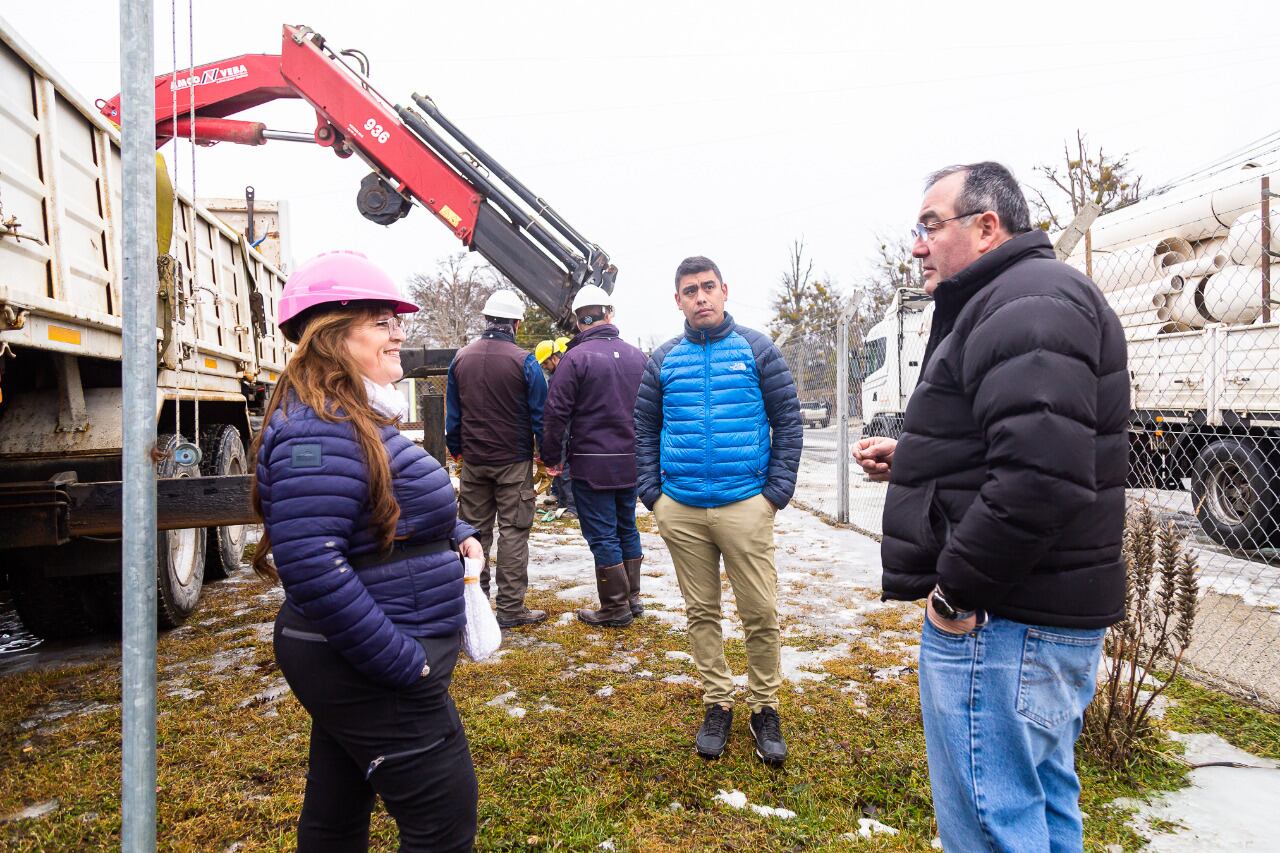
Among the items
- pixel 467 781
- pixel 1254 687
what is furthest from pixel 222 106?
pixel 1254 687

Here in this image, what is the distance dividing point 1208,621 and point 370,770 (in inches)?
202

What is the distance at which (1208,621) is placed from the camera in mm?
4664

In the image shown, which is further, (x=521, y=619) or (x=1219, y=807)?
(x=521, y=619)

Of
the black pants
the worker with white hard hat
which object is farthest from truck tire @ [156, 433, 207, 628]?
the black pants

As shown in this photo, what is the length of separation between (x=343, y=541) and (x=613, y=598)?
133 inches

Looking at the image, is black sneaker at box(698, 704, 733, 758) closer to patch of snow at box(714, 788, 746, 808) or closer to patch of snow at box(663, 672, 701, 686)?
patch of snow at box(714, 788, 746, 808)

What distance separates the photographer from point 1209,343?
675 centimetres

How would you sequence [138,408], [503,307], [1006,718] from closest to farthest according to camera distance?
[138,408]
[1006,718]
[503,307]

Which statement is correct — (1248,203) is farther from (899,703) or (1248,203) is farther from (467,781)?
(467,781)

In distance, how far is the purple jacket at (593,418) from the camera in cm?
472

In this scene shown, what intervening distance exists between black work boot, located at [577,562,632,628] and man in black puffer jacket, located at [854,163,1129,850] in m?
3.09

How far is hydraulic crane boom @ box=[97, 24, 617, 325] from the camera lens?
21.8 ft

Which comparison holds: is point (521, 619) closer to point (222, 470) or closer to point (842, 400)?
point (222, 470)

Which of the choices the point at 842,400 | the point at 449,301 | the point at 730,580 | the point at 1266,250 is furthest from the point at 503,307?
the point at 449,301
